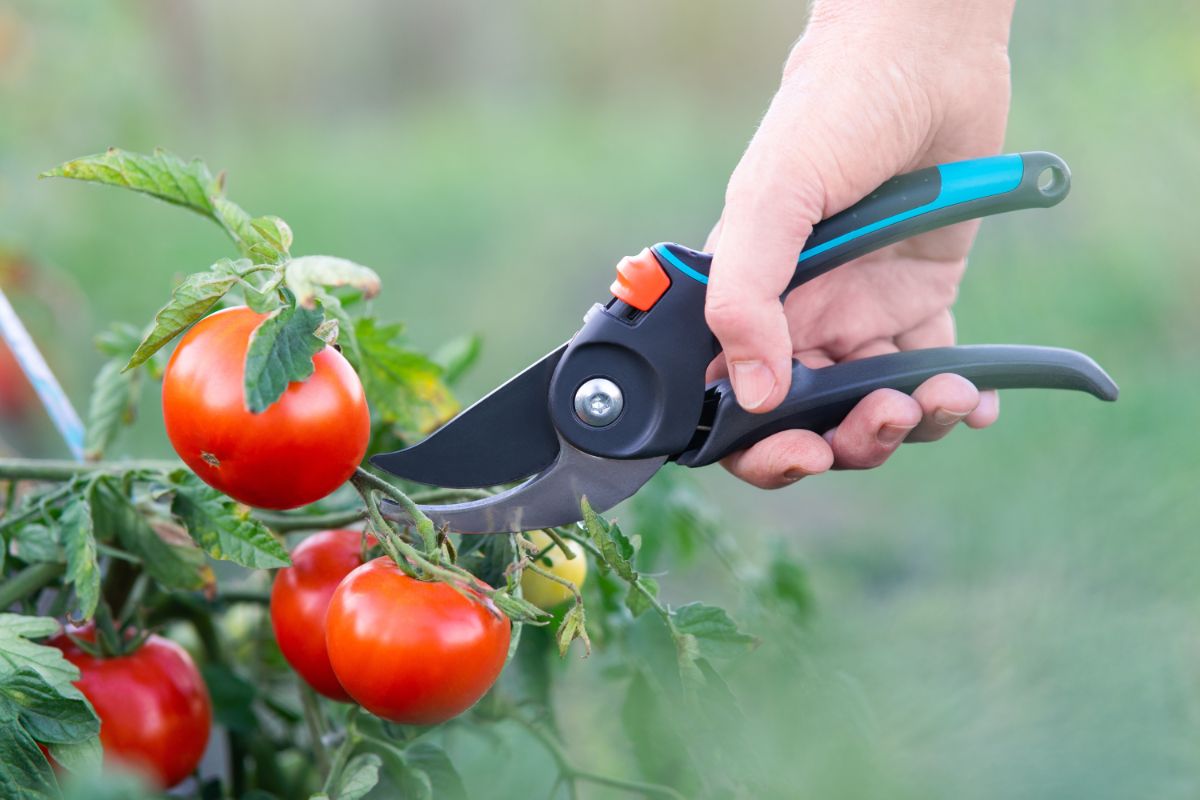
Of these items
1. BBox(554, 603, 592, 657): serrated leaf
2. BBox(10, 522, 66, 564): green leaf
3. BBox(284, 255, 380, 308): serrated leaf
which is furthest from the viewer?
BBox(10, 522, 66, 564): green leaf

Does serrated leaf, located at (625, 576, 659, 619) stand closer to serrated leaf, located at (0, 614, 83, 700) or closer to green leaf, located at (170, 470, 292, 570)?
green leaf, located at (170, 470, 292, 570)

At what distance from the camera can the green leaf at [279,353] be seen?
2.35 ft

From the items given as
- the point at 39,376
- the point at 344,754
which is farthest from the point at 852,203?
the point at 39,376

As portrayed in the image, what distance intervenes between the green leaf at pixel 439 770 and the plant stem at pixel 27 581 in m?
0.31

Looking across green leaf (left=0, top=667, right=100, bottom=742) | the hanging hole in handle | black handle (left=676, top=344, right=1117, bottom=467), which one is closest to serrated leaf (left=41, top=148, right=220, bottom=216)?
green leaf (left=0, top=667, right=100, bottom=742)

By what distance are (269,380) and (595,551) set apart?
0.30m

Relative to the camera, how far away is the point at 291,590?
91 cm

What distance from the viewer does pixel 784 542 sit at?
149 centimetres

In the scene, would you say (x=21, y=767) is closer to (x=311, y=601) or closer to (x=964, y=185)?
(x=311, y=601)

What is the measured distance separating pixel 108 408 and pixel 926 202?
0.75m

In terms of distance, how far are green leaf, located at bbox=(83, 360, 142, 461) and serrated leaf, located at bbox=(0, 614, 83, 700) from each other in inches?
10.2

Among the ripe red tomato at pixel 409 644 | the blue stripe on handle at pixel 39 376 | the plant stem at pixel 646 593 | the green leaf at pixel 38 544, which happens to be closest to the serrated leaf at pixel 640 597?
the plant stem at pixel 646 593

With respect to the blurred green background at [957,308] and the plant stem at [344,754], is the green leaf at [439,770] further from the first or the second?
the blurred green background at [957,308]

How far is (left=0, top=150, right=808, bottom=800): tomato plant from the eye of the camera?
76 centimetres
